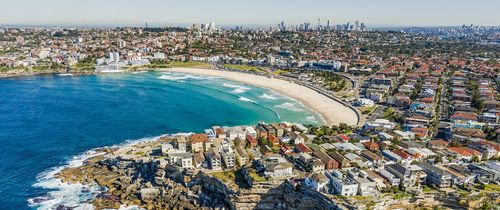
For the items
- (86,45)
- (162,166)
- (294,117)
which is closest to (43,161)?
(162,166)

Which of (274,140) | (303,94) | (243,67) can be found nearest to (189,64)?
(243,67)

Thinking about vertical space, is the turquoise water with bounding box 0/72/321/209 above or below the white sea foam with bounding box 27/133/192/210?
above

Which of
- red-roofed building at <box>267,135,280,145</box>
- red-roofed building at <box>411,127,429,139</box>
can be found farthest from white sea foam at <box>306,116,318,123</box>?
red-roofed building at <box>267,135,280,145</box>

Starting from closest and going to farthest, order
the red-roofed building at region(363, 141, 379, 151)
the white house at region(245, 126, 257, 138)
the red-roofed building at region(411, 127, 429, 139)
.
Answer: the red-roofed building at region(363, 141, 379, 151) → the white house at region(245, 126, 257, 138) → the red-roofed building at region(411, 127, 429, 139)

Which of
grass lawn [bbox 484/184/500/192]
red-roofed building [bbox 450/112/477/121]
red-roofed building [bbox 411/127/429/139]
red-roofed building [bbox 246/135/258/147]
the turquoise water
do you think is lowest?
the turquoise water

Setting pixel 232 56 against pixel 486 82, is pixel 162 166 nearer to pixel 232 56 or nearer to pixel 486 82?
pixel 486 82

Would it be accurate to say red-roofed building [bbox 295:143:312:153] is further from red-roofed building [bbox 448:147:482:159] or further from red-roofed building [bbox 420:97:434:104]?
red-roofed building [bbox 420:97:434:104]

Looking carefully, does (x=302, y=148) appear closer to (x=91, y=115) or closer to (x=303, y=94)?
(x=303, y=94)

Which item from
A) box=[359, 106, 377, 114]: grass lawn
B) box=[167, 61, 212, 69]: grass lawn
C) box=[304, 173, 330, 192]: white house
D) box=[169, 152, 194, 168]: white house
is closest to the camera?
box=[304, 173, 330, 192]: white house

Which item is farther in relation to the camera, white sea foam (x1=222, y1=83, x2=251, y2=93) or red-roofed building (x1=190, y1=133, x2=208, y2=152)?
white sea foam (x1=222, y1=83, x2=251, y2=93)
